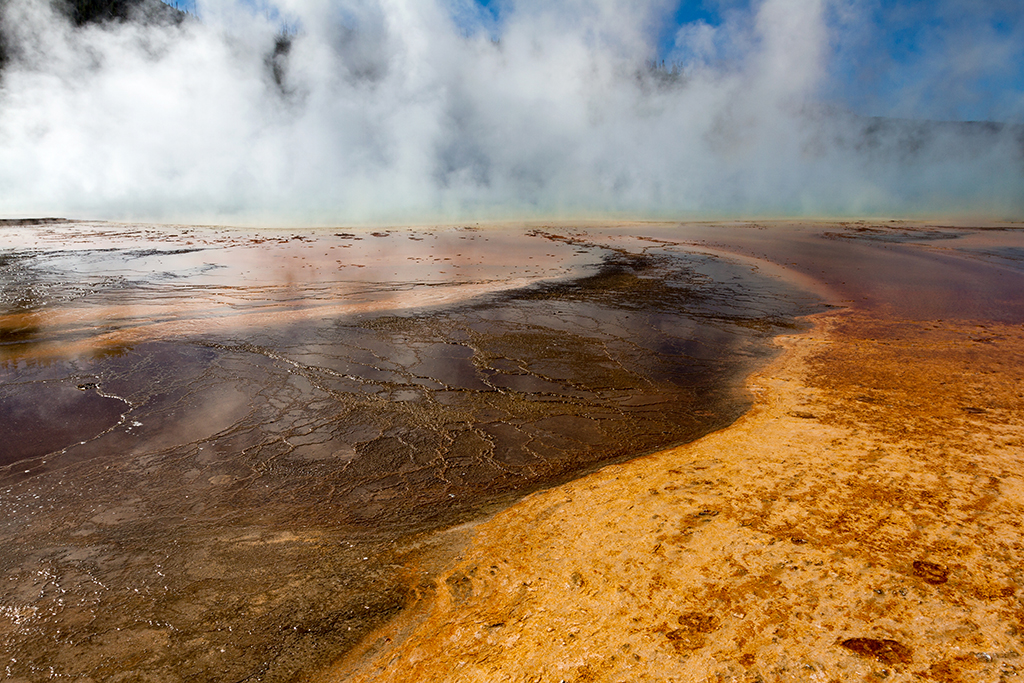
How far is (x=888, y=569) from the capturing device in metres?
1.78

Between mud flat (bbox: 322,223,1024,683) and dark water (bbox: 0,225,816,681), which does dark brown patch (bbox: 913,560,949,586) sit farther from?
dark water (bbox: 0,225,816,681)

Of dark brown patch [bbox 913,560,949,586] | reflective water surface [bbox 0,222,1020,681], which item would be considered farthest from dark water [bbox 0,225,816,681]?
dark brown patch [bbox 913,560,949,586]

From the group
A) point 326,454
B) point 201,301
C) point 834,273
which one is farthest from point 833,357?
point 201,301

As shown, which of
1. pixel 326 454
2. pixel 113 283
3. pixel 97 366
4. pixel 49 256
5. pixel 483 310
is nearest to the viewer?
pixel 326 454

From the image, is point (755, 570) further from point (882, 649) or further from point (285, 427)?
point (285, 427)

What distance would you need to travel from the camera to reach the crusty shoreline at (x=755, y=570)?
Result: 4.89 feet

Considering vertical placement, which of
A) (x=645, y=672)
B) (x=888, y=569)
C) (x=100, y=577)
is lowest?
(x=100, y=577)

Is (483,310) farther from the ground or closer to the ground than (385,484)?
farther from the ground

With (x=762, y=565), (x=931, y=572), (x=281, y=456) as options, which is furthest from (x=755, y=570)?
(x=281, y=456)

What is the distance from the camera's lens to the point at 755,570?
184 centimetres

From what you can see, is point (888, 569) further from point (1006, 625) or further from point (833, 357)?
point (833, 357)

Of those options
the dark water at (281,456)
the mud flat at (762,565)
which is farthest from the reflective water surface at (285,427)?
the mud flat at (762,565)

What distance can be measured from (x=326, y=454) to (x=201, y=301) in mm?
4958

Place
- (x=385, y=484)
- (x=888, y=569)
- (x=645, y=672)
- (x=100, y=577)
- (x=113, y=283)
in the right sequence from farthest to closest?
(x=113, y=283) < (x=385, y=484) < (x=100, y=577) < (x=888, y=569) < (x=645, y=672)
